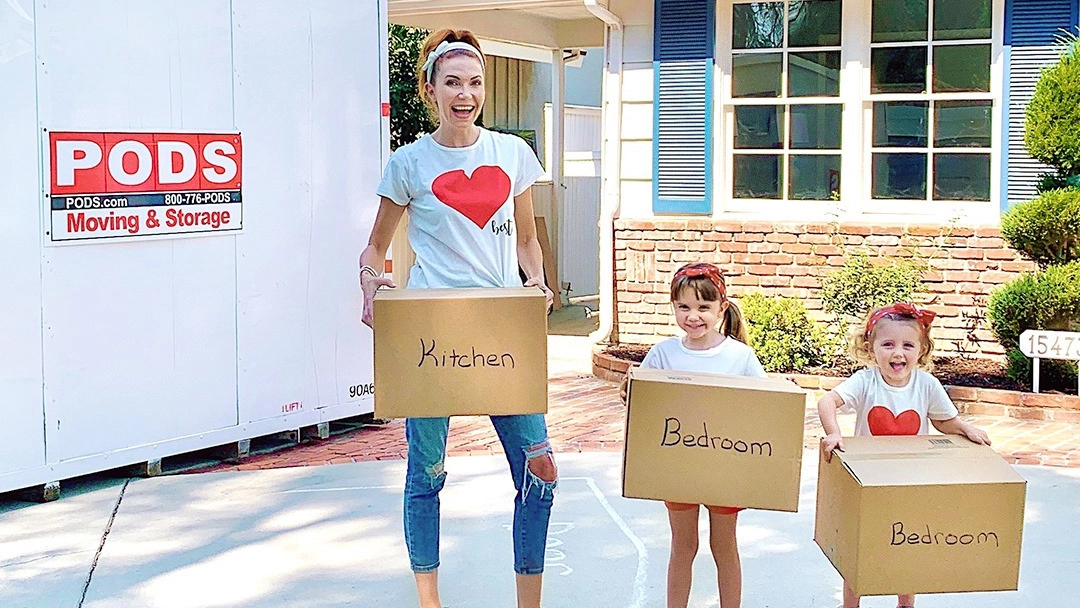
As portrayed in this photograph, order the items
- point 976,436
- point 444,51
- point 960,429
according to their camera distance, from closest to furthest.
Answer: point 976,436, point 960,429, point 444,51

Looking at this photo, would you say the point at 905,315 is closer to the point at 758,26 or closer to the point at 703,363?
the point at 703,363

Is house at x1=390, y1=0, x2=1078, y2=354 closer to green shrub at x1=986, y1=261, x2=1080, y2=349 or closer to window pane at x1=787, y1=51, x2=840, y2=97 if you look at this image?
window pane at x1=787, y1=51, x2=840, y2=97

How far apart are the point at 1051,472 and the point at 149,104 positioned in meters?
4.44

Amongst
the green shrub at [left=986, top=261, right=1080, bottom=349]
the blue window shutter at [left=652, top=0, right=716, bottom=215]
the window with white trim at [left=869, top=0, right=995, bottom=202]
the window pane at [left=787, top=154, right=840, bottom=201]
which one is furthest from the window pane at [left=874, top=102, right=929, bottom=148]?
the green shrub at [left=986, top=261, right=1080, bottom=349]

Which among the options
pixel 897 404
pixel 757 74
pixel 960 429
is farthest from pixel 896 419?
pixel 757 74

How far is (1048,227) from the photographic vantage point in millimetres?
7711

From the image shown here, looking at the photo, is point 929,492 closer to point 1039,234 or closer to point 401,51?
point 1039,234

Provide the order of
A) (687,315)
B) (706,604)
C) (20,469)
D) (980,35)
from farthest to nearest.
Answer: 1. (980,35)
2. (20,469)
3. (706,604)
4. (687,315)

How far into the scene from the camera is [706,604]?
4.46 meters

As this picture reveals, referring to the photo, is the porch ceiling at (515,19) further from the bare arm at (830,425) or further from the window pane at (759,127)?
the bare arm at (830,425)

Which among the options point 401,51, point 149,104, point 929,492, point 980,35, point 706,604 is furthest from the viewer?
point 401,51

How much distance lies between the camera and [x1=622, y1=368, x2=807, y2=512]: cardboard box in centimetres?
368

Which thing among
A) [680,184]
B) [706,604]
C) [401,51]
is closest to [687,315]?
[706,604]

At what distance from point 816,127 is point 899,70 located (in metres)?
0.66
